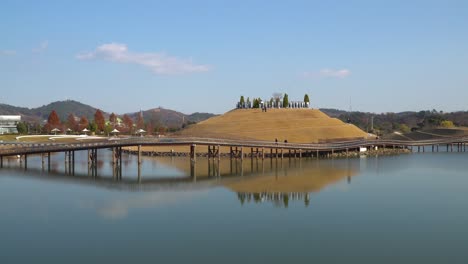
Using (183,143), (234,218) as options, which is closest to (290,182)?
(234,218)

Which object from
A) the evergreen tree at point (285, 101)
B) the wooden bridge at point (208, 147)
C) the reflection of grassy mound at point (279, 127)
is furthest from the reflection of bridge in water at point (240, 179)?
the evergreen tree at point (285, 101)

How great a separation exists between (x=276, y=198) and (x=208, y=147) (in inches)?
1431

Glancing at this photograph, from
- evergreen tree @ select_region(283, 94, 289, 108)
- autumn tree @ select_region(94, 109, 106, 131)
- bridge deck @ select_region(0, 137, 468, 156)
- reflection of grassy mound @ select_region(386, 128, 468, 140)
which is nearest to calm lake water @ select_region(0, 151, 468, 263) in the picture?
bridge deck @ select_region(0, 137, 468, 156)

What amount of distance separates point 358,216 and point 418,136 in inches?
3506

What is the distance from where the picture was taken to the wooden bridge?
59.1 m

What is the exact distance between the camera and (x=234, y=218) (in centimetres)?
2970

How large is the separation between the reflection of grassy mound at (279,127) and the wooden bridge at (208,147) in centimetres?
952

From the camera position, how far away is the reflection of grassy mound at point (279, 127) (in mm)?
93500

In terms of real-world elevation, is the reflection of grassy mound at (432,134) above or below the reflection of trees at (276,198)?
above

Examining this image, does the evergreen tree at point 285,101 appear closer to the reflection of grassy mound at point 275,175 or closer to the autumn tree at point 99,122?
the autumn tree at point 99,122

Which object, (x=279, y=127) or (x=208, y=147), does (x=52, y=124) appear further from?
(x=208, y=147)

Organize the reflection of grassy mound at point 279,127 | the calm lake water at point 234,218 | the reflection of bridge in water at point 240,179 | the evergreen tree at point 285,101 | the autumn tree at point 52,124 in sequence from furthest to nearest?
the autumn tree at point 52,124
the evergreen tree at point 285,101
the reflection of grassy mound at point 279,127
the reflection of bridge in water at point 240,179
the calm lake water at point 234,218

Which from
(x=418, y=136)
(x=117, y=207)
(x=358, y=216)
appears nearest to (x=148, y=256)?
(x=117, y=207)

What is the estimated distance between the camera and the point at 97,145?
59.4m
